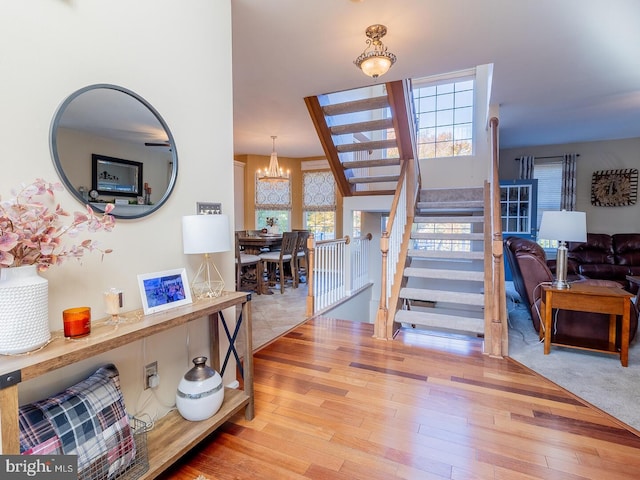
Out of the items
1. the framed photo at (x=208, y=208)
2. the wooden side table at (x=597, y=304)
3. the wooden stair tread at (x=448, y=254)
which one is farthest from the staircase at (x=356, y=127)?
the framed photo at (x=208, y=208)

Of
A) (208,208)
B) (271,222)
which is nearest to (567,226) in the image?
(208,208)

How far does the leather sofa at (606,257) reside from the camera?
16.0 feet

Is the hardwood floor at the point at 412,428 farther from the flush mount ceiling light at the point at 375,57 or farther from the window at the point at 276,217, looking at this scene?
the window at the point at 276,217

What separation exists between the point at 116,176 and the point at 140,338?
30.0 inches

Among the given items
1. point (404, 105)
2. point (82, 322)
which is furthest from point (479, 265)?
point (82, 322)

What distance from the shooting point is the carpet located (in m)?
2.07

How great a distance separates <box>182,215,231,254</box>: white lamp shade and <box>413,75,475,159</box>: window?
494cm

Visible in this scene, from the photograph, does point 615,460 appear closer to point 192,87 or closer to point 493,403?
point 493,403

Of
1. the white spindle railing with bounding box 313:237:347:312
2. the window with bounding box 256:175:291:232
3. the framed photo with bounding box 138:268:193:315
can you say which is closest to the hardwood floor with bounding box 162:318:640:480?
the framed photo with bounding box 138:268:193:315

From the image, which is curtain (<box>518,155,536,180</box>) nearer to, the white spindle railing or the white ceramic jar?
the white spindle railing

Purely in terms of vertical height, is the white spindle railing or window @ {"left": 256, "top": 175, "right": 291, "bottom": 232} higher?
window @ {"left": 256, "top": 175, "right": 291, "bottom": 232}

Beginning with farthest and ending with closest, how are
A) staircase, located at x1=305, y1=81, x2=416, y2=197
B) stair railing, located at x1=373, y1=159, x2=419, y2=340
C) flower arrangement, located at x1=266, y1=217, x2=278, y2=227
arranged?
flower arrangement, located at x1=266, y1=217, x2=278, y2=227
staircase, located at x1=305, y1=81, x2=416, y2=197
stair railing, located at x1=373, y1=159, x2=419, y2=340

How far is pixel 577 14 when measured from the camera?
2.39 meters

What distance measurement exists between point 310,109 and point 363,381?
3.15 meters
